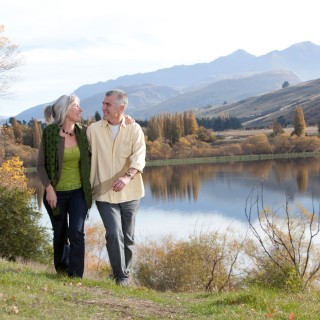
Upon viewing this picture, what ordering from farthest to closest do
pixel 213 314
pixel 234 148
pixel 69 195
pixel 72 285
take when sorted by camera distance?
pixel 234 148, pixel 69 195, pixel 72 285, pixel 213 314

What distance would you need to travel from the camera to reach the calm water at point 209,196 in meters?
46.2

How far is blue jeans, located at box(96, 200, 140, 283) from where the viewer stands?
690cm

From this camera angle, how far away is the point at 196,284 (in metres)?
27.4

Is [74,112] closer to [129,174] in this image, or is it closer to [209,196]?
[129,174]

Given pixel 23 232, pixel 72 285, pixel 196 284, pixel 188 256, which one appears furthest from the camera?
pixel 188 256

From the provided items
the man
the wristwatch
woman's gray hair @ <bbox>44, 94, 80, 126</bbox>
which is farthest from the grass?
woman's gray hair @ <bbox>44, 94, 80, 126</bbox>

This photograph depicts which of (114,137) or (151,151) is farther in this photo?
(151,151)

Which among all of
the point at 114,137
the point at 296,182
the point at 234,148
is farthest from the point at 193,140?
the point at 114,137

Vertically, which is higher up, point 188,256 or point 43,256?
point 43,256

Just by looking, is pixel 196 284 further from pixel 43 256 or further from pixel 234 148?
pixel 234 148

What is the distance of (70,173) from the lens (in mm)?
6805

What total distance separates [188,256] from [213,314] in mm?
23986

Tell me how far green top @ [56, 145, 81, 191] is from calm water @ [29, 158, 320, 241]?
92.7 feet

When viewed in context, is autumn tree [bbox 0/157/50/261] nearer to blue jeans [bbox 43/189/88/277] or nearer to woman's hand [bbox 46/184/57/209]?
blue jeans [bbox 43/189/88/277]
